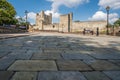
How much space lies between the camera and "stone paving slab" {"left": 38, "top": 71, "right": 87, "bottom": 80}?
11.4 ft

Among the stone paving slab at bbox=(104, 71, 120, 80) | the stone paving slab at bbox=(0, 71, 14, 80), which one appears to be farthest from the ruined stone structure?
the stone paving slab at bbox=(104, 71, 120, 80)

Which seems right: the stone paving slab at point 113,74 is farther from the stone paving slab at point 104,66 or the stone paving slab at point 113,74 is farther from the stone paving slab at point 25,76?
the stone paving slab at point 25,76

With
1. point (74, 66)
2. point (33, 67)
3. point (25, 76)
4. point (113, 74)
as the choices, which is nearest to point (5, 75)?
point (25, 76)

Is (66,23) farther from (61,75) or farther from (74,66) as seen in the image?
(61,75)

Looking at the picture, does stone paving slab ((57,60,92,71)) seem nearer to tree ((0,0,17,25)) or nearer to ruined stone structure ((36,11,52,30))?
tree ((0,0,17,25))

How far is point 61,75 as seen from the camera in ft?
12.0

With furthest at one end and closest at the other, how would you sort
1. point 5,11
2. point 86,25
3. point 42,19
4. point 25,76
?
point 42,19, point 86,25, point 5,11, point 25,76

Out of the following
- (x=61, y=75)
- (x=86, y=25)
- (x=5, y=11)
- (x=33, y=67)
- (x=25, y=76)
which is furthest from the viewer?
(x=86, y=25)

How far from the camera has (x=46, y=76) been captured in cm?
356

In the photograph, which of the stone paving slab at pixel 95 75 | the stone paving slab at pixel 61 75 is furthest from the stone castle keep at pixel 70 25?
the stone paving slab at pixel 61 75

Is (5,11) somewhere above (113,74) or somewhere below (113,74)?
above

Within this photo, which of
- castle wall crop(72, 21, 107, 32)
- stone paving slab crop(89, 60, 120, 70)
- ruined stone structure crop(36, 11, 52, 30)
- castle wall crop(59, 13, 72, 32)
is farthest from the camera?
ruined stone structure crop(36, 11, 52, 30)

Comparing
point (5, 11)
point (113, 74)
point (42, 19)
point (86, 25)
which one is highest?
point (42, 19)

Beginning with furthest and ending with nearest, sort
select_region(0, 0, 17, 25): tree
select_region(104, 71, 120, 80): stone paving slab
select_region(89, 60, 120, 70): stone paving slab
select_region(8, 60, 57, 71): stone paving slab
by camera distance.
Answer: select_region(0, 0, 17, 25): tree < select_region(89, 60, 120, 70): stone paving slab < select_region(8, 60, 57, 71): stone paving slab < select_region(104, 71, 120, 80): stone paving slab
